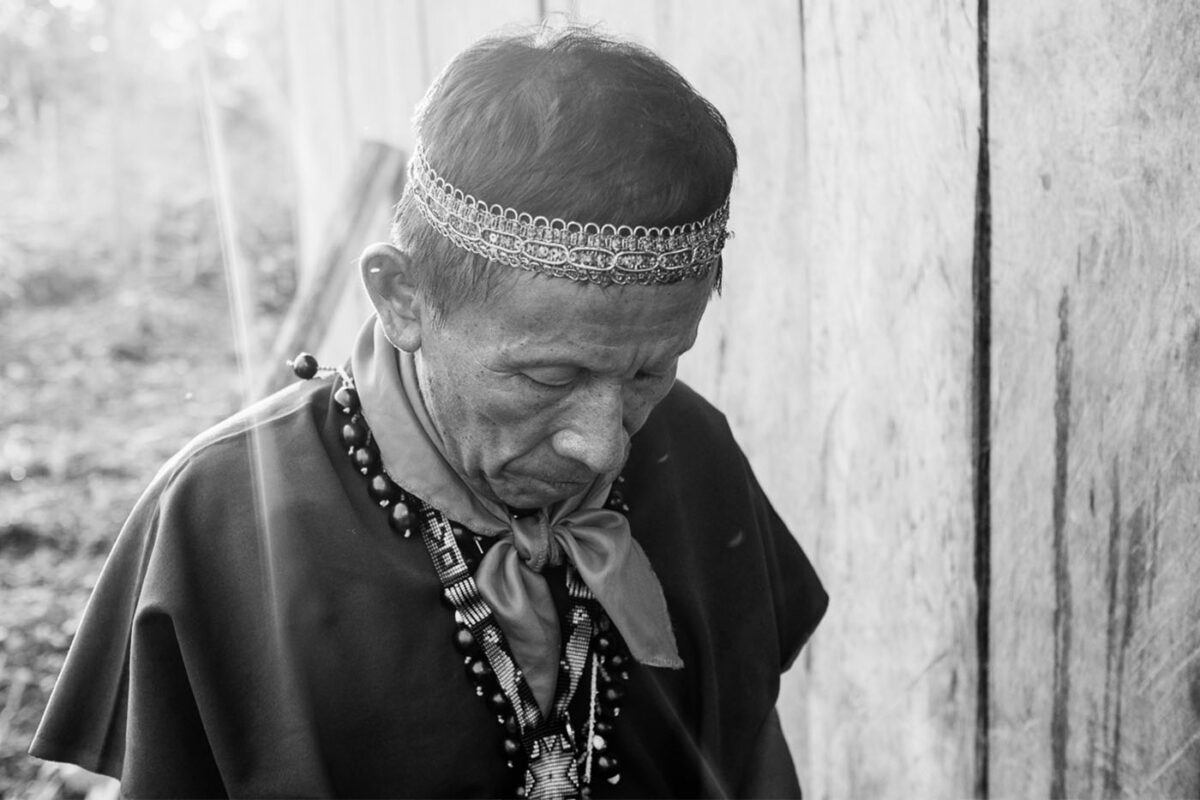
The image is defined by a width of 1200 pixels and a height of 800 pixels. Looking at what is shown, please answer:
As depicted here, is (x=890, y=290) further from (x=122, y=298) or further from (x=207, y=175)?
(x=207, y=175)

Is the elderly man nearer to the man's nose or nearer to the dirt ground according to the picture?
the man's nose

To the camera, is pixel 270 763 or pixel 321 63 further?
pixel 321 63

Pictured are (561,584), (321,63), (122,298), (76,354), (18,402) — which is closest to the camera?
Answer: (561,584)

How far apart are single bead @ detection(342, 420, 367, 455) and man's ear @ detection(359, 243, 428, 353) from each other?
0.52 ft

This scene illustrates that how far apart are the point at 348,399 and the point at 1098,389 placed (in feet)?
3.80

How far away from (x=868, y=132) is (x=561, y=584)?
99cm

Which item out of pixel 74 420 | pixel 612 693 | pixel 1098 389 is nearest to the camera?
pixel 612 693

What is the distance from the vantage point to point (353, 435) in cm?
174

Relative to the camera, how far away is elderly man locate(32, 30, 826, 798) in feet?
4.79

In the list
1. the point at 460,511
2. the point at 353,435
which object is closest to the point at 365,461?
the point at 353,435

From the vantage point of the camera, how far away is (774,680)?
6.90 ft

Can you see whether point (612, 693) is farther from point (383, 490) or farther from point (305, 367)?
point (305, 367)

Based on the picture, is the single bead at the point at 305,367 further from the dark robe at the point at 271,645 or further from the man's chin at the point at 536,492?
the man's chin at the point at 536,492

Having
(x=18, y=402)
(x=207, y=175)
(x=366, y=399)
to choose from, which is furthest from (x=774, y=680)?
(x=207, y=175)
